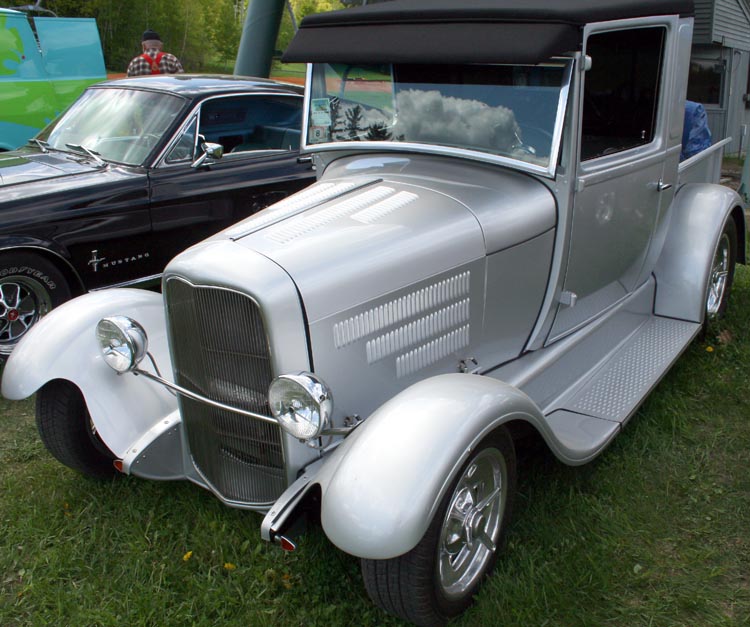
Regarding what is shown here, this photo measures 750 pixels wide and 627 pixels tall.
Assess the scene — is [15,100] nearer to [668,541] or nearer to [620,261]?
[620,261]

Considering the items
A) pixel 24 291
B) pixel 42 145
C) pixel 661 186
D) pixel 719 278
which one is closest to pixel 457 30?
pixel 661 186

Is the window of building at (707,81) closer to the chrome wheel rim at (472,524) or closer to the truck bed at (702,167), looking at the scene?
the truck bed at (702,167)

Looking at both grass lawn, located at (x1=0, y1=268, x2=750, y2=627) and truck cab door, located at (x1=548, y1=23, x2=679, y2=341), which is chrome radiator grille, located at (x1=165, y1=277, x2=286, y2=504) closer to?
grass lawn, located at (x1=0, y1=268, x2=750, y2=627)

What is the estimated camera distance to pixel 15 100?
7.39 m

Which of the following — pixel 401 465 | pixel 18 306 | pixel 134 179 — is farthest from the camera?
pixel 134 179

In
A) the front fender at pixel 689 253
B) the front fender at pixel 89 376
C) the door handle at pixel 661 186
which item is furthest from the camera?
the front fender at pixel 689 253

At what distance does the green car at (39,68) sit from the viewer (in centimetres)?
739

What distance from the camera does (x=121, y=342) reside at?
9.14 feet

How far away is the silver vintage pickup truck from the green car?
5.18 metres

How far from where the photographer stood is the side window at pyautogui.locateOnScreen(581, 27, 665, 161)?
3.43m

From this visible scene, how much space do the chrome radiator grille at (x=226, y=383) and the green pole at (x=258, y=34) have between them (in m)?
6.92

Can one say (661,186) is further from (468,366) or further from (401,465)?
(401,465)

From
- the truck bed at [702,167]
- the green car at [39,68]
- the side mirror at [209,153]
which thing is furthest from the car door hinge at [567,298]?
the green car at [39,68]

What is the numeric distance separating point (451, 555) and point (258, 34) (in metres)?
7.87
